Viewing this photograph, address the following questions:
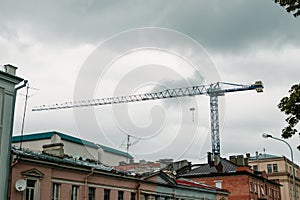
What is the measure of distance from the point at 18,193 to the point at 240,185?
156 ft

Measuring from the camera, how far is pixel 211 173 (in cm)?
7012

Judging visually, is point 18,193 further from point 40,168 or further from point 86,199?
point 86,199

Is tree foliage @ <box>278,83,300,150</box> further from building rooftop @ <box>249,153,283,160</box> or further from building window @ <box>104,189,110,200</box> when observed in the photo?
building rooftop @ <box>249,153,283,160</box>

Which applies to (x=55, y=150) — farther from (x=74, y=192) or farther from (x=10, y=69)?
(x=10, y=69)

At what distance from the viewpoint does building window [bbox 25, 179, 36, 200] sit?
2706 cm

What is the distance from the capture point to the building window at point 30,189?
2706cm

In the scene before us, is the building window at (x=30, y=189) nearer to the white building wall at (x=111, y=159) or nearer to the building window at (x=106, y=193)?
the building window at (x=106, y=193)

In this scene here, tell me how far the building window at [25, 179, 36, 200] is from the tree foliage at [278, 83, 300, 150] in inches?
617

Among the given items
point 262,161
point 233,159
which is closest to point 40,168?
point 233,159

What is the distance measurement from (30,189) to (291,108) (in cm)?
1654

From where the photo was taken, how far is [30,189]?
1075 inches

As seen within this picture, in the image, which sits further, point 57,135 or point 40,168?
point 57,135

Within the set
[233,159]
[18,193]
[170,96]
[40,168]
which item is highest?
[170,96]

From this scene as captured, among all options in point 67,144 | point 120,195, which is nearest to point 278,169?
point 67,144
